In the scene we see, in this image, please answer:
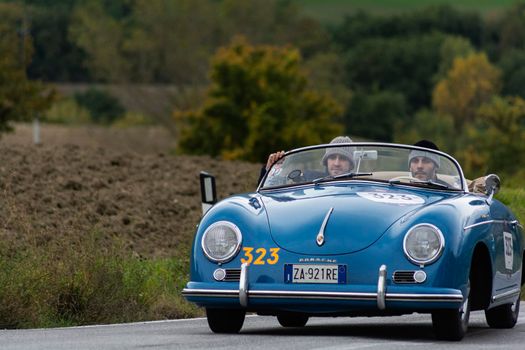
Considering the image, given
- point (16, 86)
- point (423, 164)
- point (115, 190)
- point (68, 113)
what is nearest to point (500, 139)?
point (16, 86)

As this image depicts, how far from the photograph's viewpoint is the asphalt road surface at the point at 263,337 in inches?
380

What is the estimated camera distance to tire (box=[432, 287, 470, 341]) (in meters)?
10.2

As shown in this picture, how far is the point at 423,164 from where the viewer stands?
11.9 metres

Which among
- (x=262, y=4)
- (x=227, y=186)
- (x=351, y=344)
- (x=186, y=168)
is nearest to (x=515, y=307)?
(x=351, y=344)

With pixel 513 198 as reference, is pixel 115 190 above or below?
below

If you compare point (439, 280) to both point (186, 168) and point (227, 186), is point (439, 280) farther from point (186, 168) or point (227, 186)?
point (186, 168)

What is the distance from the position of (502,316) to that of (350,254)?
2458mm

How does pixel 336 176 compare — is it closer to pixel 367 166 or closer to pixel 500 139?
pixel 367 166

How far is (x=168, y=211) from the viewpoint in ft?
82.4

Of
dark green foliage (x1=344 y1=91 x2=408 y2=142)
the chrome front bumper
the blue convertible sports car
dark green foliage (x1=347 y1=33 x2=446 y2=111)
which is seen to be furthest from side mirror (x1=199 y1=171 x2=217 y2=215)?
dark green foliage (x1=347 y1=33 x2=446 y2=111)

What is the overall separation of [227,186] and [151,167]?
204 centimetres

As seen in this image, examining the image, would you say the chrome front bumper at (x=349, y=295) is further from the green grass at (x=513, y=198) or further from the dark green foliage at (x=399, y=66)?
the dark green foliage at (x=399, y=66)

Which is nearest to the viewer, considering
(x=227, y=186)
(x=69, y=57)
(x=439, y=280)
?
(x=439, y=280)

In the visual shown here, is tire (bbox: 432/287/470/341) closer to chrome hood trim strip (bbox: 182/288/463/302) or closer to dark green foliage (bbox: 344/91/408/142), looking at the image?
chrome hood trim strip (bbox: 182/288/463/302)
